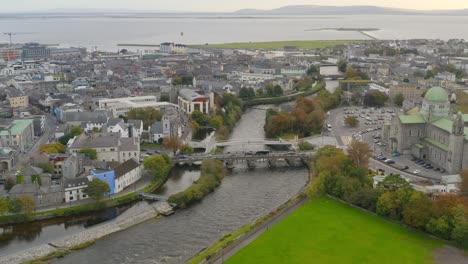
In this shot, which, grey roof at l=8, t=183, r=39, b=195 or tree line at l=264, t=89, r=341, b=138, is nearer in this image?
grey roof at l=8, t=183, r=39, b=195

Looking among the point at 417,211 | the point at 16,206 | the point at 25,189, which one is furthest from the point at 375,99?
the point at 16,206

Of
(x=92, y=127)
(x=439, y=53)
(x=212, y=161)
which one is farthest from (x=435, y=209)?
(x=439, y=53)

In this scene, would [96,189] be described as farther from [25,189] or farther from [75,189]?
[25,189]

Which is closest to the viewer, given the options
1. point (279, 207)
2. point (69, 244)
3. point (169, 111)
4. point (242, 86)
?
point (69, 244)

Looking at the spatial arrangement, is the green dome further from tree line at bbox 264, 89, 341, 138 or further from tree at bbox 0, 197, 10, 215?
tree at bbox 0, 197, 10, 215

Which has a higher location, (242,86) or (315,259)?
(242,86)

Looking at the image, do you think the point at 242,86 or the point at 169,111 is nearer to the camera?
the point at 169,111

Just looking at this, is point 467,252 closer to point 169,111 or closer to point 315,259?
point 315,259

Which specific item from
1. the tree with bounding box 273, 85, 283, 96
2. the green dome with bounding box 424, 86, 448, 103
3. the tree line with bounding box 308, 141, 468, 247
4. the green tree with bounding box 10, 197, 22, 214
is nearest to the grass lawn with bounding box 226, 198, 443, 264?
the tree line with bounding box 308, 141, 468, 247
